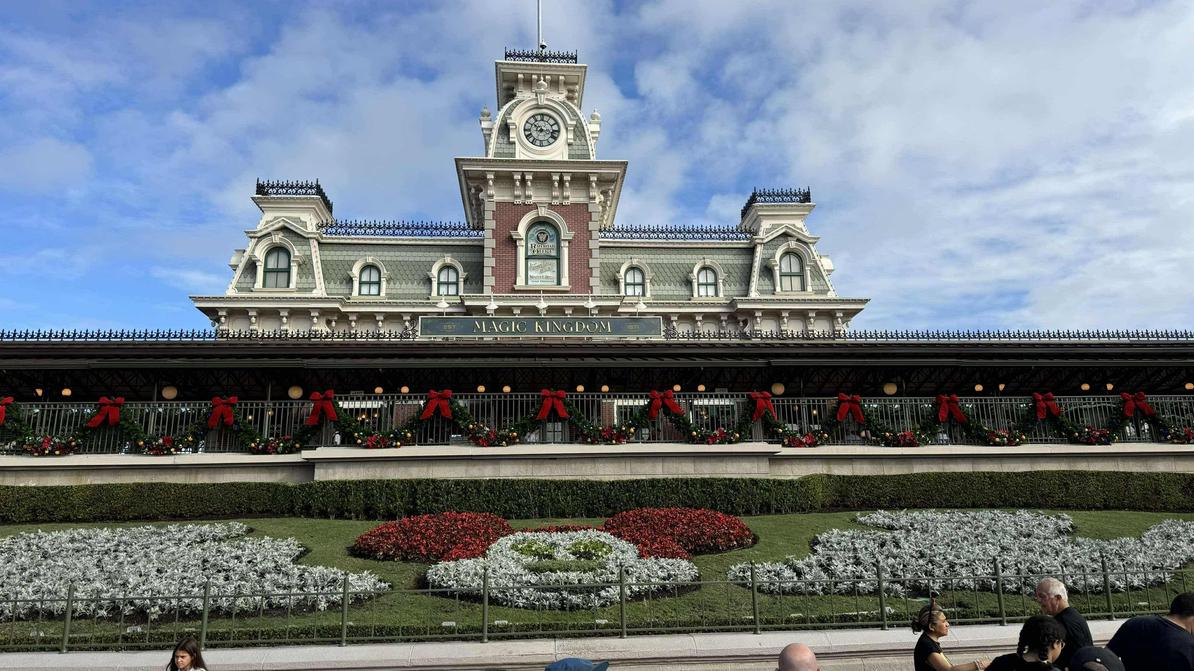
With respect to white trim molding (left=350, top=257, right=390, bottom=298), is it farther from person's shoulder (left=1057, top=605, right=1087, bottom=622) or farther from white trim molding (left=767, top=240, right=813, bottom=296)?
person's shoulder (left=1057, top=605, right=1087, bottom=622)

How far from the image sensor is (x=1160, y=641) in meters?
4.86

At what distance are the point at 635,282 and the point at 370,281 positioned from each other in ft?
45.0

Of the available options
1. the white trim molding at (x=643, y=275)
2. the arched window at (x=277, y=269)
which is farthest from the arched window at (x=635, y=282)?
the arched window at (x=277, y=269)

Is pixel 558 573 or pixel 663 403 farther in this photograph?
pixel 663 403

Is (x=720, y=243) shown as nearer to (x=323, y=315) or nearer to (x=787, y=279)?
(x=787, y=279)

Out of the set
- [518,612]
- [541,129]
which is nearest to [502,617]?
[518,612]

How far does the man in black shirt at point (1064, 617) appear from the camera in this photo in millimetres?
5445

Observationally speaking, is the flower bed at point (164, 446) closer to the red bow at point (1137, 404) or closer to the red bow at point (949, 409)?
the red bow at point (949, 409)

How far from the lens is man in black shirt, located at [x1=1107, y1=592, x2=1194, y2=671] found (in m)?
4.75

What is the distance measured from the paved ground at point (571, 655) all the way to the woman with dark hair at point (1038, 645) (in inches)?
191

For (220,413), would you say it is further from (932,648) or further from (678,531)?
(932,648)

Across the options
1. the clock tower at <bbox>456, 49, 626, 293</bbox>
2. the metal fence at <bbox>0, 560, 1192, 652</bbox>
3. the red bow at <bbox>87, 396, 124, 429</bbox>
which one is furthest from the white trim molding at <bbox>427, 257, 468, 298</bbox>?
the metal fence at <bbox>0, 560, 1192, 652</bbox>

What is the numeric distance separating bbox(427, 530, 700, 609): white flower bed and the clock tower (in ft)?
68.5

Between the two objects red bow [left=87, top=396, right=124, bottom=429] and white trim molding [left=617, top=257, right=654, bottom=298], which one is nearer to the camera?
red bow [left=87, top=396, right=124, bottom=429]
